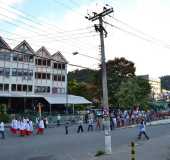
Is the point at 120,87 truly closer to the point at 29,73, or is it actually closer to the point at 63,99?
the point at 63,99

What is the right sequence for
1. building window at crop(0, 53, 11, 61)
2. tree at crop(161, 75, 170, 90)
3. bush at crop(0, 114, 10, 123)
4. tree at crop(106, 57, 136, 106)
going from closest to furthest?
1. bush at crop(0, 114, 10, 123)
2. building window at crop(0, 53, 11, 61)
3. tree at crop(106, 57, 136, 106)
4. tree at crop(161, 75, 170, 90)

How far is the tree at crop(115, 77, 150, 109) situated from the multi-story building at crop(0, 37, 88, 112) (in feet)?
35.5

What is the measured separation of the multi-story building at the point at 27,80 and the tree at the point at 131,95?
10.8 meters

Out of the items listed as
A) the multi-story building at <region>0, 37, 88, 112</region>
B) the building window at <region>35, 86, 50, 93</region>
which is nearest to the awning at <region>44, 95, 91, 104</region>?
the multi-story building at <region>0, 37, 88, 112</region>

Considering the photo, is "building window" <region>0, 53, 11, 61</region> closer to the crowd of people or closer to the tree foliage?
the crowd of people

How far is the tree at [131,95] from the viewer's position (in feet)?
216

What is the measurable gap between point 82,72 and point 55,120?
6888 cm

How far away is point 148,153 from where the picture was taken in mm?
18109

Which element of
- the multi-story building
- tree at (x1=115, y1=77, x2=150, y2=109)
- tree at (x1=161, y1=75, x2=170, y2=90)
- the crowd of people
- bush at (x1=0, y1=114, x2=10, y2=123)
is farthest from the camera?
tree at (x1=161, y1=75, x2=170, y2=90)

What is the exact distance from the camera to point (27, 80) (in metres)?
→ 58.8

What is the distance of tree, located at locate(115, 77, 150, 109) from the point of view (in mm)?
65925

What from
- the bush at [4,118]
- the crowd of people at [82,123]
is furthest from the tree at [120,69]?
the bush at [4,118]

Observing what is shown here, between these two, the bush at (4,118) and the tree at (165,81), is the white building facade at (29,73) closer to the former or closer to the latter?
the bush at (4,118)

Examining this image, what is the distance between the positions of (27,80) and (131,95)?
20043 mm
